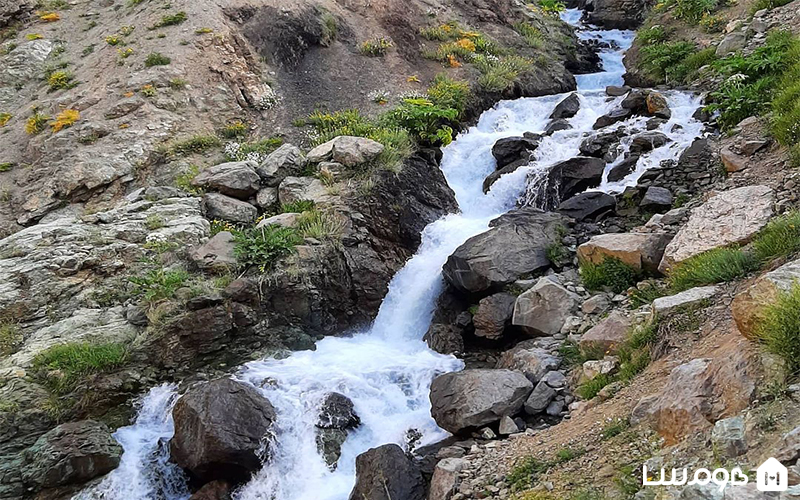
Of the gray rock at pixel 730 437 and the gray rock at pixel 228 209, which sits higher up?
the gray rock at pixel 730 437

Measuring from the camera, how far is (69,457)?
273 inches

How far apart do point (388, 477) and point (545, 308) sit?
11.7 feet

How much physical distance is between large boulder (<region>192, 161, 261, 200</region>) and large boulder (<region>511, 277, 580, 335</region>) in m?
6.35

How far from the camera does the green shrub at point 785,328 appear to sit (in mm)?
3848

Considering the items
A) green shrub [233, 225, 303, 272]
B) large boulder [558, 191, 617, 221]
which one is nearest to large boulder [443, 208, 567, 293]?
large boulder [558, 191, 617, 221]

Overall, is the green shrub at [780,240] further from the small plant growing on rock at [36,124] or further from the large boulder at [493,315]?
the small plant growing on rock at [36,124]

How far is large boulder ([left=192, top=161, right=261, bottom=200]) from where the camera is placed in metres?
11.7

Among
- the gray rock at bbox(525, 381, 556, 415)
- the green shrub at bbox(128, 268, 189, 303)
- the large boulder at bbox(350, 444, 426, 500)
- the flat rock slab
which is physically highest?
the flat rock slab

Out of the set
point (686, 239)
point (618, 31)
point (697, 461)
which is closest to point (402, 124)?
point (686, 239)

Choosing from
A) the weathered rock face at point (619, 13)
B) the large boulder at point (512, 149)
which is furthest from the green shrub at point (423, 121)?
the weathered rock face at point (619, 13)

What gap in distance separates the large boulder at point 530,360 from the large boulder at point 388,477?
1988 millimetres

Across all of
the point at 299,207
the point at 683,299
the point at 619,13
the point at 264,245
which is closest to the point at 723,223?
the point at 683,299

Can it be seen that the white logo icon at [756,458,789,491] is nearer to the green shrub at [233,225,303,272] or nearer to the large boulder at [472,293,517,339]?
the large boulder at [472,293,517,339]

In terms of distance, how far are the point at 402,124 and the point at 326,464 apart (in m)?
9.07
